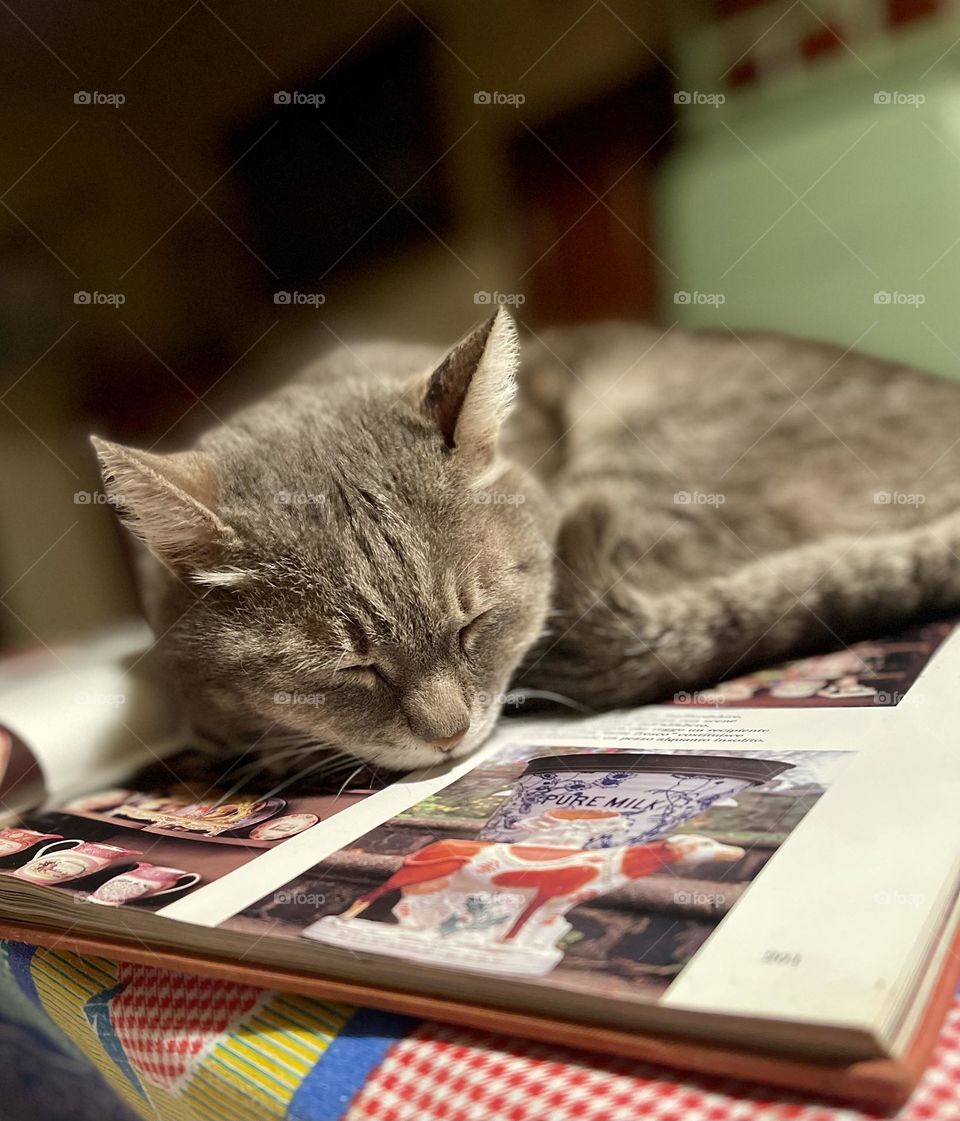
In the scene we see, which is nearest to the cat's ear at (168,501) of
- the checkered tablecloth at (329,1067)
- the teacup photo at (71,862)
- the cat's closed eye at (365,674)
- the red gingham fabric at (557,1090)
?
the cat's closed eye at (365,674)

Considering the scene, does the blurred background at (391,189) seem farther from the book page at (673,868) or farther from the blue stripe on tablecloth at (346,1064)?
the blue stripe on tablecloth at (346,1064)

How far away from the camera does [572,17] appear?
1.55 m

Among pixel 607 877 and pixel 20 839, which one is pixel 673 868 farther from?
pixel 20 839

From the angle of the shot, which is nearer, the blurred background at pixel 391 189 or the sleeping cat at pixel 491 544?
the sleeping cat at pixel 491 544

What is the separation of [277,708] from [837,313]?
1.28m

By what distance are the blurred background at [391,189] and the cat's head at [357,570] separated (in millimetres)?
481

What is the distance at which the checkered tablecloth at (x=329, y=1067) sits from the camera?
0.48 meters

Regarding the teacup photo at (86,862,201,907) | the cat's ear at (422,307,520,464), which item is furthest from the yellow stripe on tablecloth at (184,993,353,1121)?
the cat's ear at (422,307,520,464)

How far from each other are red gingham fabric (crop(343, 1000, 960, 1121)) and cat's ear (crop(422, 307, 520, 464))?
0.63 m

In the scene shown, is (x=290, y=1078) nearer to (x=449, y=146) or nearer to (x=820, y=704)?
(x=820, y=704)

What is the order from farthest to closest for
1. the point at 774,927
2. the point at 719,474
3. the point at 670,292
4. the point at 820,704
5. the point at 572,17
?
the point at 670,292 → the point at 572,17 → the point at 719,474 → the point at 820,704 → the point at 774,927

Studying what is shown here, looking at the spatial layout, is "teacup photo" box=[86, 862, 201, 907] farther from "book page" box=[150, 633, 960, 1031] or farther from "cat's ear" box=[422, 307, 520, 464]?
"cat's ear" box=[422, 307, 520, 464]

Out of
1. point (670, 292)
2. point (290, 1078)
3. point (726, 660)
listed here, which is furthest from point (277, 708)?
point (670, 292)

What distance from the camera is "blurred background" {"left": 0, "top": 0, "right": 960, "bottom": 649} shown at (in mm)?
1413
